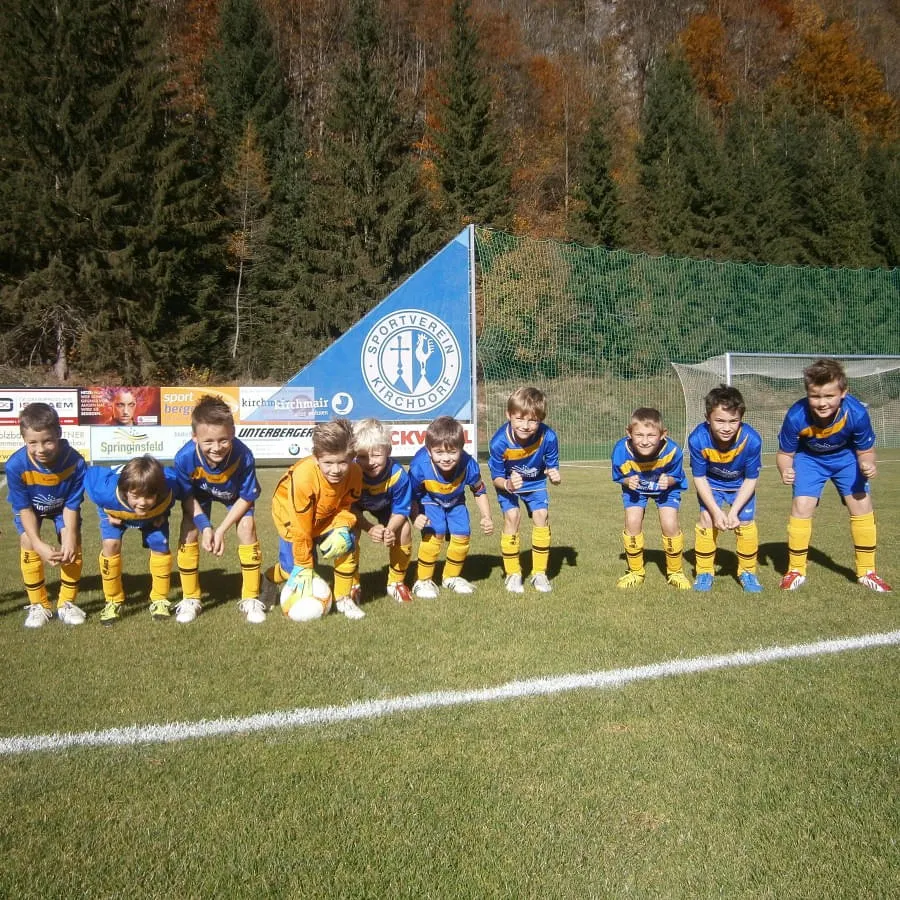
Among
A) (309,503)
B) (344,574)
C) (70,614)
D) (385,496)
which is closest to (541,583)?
(385,496)

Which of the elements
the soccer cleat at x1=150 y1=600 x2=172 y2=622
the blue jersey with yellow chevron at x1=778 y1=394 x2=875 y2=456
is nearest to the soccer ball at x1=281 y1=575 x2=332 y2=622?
the soccer cleat at x1=150 y1=600 x2=172 y2=622

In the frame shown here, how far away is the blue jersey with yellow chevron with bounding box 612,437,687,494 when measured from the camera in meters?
5.75

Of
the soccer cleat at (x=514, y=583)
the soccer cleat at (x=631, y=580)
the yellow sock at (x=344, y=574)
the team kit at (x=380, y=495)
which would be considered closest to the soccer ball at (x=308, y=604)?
the team kit at (x=380, y=495)

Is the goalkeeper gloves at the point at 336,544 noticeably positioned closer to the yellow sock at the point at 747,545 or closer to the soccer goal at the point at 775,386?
the yellow sock at the point at 747,545

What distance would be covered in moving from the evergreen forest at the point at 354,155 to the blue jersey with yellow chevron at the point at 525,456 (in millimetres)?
25893

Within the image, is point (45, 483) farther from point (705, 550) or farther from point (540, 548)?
point (705, 550)

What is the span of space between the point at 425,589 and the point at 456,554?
0.38m

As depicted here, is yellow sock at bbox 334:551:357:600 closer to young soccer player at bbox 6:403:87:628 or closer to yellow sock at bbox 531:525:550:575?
yellow sock at bbox 531:525:550:575

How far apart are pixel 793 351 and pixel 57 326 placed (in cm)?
2636

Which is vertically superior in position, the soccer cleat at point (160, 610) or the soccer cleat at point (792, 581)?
the soccer cleat at point (160, 610)

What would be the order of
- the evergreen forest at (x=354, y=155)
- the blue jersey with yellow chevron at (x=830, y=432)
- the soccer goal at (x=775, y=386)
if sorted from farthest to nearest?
the evergreen forest at (x=354, y=155) < the soccer goal at (x=775, y=386) < the blue jersey with yellow chevron at (x=830, y=432)

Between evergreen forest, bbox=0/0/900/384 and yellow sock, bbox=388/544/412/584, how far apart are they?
25.9 m

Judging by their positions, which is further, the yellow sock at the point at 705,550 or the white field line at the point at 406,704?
the yellow sock at the point at 705,550

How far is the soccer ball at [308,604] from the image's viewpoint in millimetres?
4859
